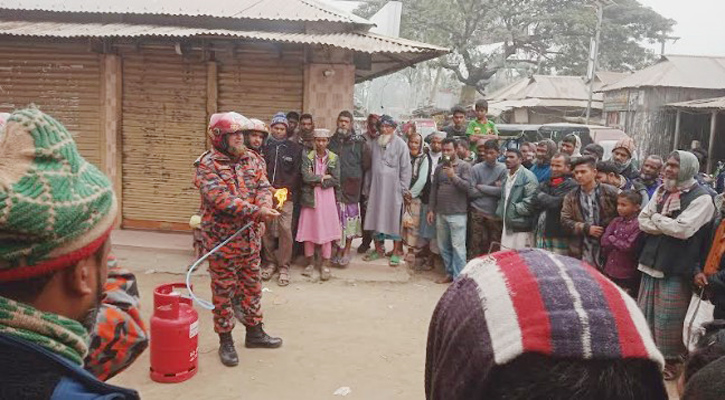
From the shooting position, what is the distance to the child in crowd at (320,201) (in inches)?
261

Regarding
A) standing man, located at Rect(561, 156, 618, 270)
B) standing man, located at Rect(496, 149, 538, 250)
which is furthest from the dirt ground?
standing man, located at Rect(561, 156, 618, 270)

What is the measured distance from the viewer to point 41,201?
3.09 ft

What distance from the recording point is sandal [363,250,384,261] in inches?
286

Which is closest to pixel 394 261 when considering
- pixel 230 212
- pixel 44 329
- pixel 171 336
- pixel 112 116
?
pixel 230 212

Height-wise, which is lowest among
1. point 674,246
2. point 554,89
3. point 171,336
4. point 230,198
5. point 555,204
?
point 171,336

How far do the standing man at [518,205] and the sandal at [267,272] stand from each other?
8.75 feet

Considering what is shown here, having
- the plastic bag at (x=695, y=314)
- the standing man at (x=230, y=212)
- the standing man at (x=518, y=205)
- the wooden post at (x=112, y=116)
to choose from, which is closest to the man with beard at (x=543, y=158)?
the standing man at (x=518, y=205)

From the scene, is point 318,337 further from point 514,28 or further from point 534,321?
point 514,28

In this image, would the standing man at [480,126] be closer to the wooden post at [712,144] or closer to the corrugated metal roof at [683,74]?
the wooden post at [712,144]

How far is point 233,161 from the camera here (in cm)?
428

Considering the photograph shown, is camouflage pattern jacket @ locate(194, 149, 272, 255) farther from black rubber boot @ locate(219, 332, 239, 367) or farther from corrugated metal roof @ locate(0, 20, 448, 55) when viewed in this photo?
corrugated metal roof @ locate(0, 20, 448, 55)

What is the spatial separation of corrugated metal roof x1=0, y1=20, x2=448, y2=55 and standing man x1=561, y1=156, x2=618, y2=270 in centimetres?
241

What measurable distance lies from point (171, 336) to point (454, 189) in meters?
3.88

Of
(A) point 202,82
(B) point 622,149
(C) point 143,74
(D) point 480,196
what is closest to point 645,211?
(B) point 622,149
